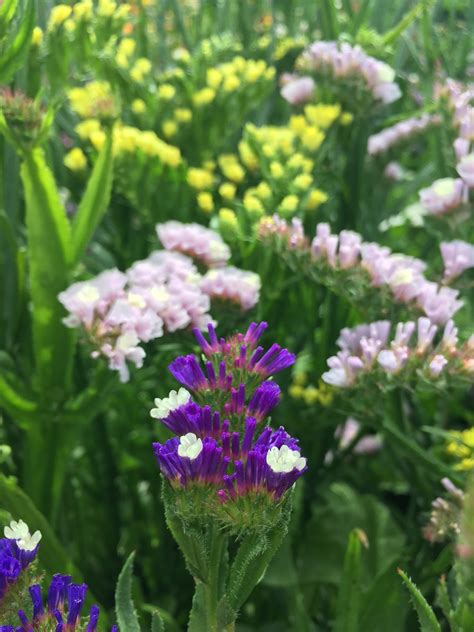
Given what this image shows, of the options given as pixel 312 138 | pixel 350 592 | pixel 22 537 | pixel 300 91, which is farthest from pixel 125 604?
pixel 300 91

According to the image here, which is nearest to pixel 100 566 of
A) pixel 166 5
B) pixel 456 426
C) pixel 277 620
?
pixel 277 620

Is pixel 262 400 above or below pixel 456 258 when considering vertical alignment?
above

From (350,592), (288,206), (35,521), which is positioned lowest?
(350,592)

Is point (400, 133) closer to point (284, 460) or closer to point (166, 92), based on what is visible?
point (166, 92)

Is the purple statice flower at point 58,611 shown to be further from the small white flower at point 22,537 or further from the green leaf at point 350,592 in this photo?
the green leaf at point 350,592

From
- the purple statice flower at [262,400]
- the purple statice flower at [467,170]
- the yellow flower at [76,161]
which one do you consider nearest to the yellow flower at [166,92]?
the yellow flower at [76,161]

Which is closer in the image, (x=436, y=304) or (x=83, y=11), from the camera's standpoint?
(x=436, y=304)

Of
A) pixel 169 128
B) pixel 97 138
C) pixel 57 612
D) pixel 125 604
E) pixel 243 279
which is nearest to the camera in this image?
pixel 57 612

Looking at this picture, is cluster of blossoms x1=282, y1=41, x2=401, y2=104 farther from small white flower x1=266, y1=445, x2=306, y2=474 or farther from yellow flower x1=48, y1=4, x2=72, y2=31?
small white flower x1=266, y1=445, x2=306, y2=474
